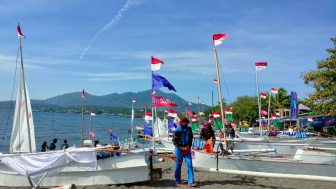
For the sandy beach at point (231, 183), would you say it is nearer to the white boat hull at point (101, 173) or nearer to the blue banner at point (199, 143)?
the white boat hull at point (101, 173)

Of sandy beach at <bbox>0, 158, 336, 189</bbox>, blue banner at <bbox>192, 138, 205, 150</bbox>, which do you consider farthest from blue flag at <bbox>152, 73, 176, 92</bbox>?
sandy beach at <bbox>0, 158, 336, 189</bbox>

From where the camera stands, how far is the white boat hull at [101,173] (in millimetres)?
9180

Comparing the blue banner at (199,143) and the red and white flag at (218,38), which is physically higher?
the red and white flag at (218,38)

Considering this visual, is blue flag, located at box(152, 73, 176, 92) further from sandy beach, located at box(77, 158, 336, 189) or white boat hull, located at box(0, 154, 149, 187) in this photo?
sandy beach, located at box(77, 158, 336, 189)

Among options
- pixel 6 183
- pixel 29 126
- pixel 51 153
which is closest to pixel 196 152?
pixel 51 153

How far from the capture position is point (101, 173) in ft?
31.6

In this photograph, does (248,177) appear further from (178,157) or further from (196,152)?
(178,157)

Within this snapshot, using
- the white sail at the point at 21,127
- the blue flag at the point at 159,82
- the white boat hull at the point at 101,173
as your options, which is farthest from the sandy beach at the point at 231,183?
the blue flag at the point at 159,82

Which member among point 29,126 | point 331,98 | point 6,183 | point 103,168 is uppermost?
point 331,98

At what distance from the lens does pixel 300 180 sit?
965 centimetres

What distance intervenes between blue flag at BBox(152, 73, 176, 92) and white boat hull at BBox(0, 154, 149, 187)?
3.00m

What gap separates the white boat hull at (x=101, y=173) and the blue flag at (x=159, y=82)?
3.00m

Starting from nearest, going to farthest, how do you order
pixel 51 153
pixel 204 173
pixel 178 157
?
pixel 178 157
pixel 51 153
pixel 204 173

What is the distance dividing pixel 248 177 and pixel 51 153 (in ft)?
23.0
